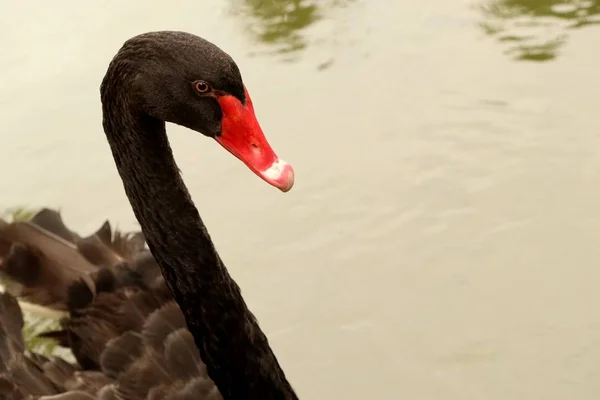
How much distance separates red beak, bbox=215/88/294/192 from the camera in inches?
58.3

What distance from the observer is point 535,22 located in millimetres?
3404

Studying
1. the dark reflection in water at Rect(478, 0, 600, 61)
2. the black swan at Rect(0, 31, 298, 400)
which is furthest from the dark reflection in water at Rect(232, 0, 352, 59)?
the black swan at Rect(0, 31, 298, 400)

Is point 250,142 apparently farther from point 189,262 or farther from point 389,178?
point 389,178

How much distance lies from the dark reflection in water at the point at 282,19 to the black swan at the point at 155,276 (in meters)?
1.71

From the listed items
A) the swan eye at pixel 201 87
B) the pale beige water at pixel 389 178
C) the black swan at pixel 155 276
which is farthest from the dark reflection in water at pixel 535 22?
the swan eye at pixel 201 87

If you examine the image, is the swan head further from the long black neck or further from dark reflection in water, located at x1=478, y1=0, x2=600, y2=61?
dark reflection in water, located at x1=478, y1=0, x2=600, y2=61

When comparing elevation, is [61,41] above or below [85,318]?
above

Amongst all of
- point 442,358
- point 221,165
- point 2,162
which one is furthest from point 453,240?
point 2,162

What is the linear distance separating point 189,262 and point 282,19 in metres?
2.25

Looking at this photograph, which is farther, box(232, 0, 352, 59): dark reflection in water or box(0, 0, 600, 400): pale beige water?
box(232, 0, 352, 59): dark reflection in water

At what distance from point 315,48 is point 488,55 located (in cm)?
70

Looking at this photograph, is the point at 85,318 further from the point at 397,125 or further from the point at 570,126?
the point at 570,126

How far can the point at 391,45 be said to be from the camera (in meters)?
3.40

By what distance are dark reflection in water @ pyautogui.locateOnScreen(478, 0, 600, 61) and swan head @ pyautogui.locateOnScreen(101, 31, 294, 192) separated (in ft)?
6.53
